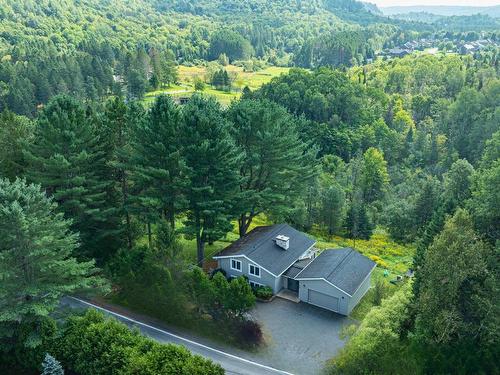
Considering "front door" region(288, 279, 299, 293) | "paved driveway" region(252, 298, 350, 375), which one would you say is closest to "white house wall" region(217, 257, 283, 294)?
"front door" region(288, 279, 299, 293)

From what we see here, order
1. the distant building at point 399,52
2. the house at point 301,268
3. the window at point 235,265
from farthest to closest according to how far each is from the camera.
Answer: the distant building at point 399,52
the window at point 235,265
the house at point 301,268

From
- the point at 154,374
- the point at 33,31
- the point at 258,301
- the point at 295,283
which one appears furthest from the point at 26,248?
the point at 33,31

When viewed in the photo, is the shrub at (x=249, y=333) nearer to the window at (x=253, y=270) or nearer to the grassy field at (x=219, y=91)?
the window at (x=253, y=270)

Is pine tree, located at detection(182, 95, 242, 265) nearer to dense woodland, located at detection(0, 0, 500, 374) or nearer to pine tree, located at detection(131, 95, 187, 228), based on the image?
dense woodland, located at detection(0, 0, 500, 374)

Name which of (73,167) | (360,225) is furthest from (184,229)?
(360,225)

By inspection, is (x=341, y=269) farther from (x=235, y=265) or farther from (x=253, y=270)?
(x=235, y=265)

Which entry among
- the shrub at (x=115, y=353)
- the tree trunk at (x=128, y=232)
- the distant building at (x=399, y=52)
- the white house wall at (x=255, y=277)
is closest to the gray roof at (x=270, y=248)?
the white house wall at (x=255, y=277)

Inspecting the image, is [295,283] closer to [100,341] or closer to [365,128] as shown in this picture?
[100,341]
